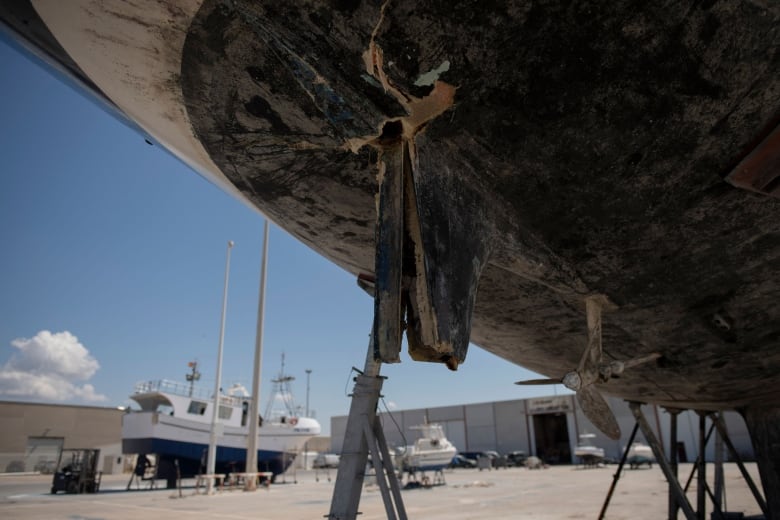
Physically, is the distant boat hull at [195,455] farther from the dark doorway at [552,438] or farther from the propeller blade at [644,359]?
the dark doorway at [552,438]

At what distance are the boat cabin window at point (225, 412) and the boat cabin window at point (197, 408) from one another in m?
0.81

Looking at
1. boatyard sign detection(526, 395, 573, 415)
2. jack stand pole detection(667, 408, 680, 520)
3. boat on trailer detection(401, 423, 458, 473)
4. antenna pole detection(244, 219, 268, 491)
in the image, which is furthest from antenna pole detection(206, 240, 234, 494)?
boatyard sign detection(526, 395, 573, 415)

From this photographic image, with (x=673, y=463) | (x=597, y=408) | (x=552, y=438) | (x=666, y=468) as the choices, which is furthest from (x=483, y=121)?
(x=552, y=438)

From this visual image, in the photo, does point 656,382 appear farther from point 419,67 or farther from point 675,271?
point 419,67

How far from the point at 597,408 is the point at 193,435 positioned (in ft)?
62.1

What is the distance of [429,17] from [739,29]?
0.98 m

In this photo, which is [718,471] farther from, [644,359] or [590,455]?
[590,455]

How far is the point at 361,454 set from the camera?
394 centimetres

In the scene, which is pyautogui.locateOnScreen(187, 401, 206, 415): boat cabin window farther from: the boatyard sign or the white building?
the boatyard sign

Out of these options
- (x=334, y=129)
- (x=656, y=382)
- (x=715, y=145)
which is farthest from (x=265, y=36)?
(x=656, y=382)

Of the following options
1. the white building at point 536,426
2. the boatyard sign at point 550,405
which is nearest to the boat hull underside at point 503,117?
the white building at point 536,426

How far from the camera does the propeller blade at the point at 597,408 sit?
296cm

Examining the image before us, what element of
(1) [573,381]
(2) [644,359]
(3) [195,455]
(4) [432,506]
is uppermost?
(2) [644,359]

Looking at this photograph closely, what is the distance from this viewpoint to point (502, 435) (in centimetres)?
3559
